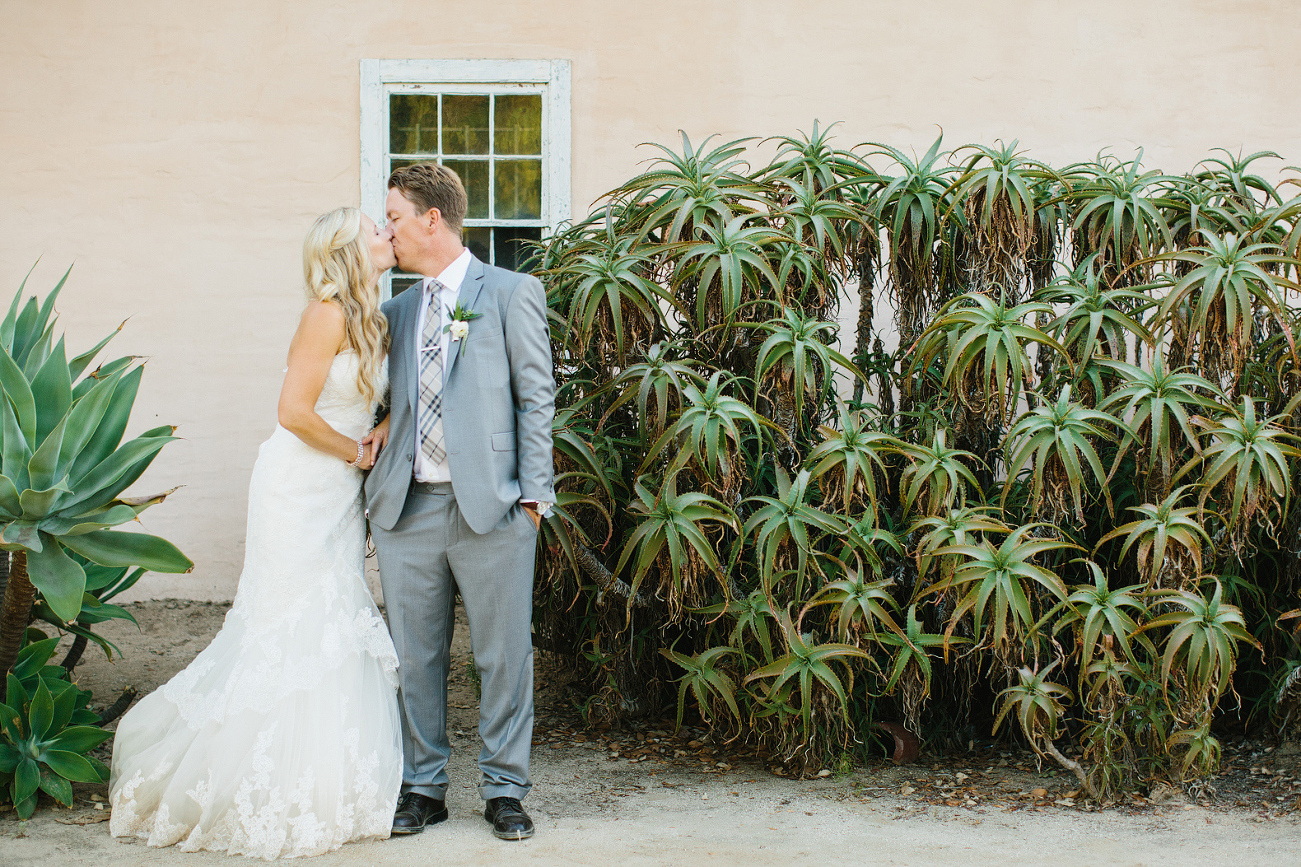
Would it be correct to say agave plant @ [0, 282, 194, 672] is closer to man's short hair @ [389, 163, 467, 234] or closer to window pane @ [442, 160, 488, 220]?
man's short hair @ [389, 163, 467, 234]

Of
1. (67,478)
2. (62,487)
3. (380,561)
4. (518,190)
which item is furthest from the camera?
(518,190)

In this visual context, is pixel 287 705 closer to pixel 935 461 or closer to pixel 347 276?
pixel 347 276

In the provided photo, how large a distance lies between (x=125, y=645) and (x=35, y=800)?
179 centimetres

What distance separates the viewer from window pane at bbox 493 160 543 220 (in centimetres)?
507

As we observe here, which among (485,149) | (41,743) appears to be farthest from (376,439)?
(485,149)

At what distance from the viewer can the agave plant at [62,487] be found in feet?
8.92

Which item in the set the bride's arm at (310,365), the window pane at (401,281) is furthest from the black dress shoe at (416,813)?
the window pane at (401,281)

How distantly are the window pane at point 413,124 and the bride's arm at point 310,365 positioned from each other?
8.08 feet

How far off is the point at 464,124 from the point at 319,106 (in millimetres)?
730

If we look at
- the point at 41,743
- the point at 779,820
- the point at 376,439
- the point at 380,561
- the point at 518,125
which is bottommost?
the point at 779,820

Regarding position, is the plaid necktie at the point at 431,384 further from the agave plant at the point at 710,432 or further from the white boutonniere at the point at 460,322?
the agave plant at the point at 710,432

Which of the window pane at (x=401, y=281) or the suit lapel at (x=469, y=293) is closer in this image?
the suit lapel at (x=469, y=293)

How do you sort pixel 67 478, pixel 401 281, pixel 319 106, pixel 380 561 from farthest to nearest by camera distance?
pixel 401 281, pixel 319 106, pixel 380 561, pixel 67 478

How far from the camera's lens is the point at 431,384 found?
2871mm
